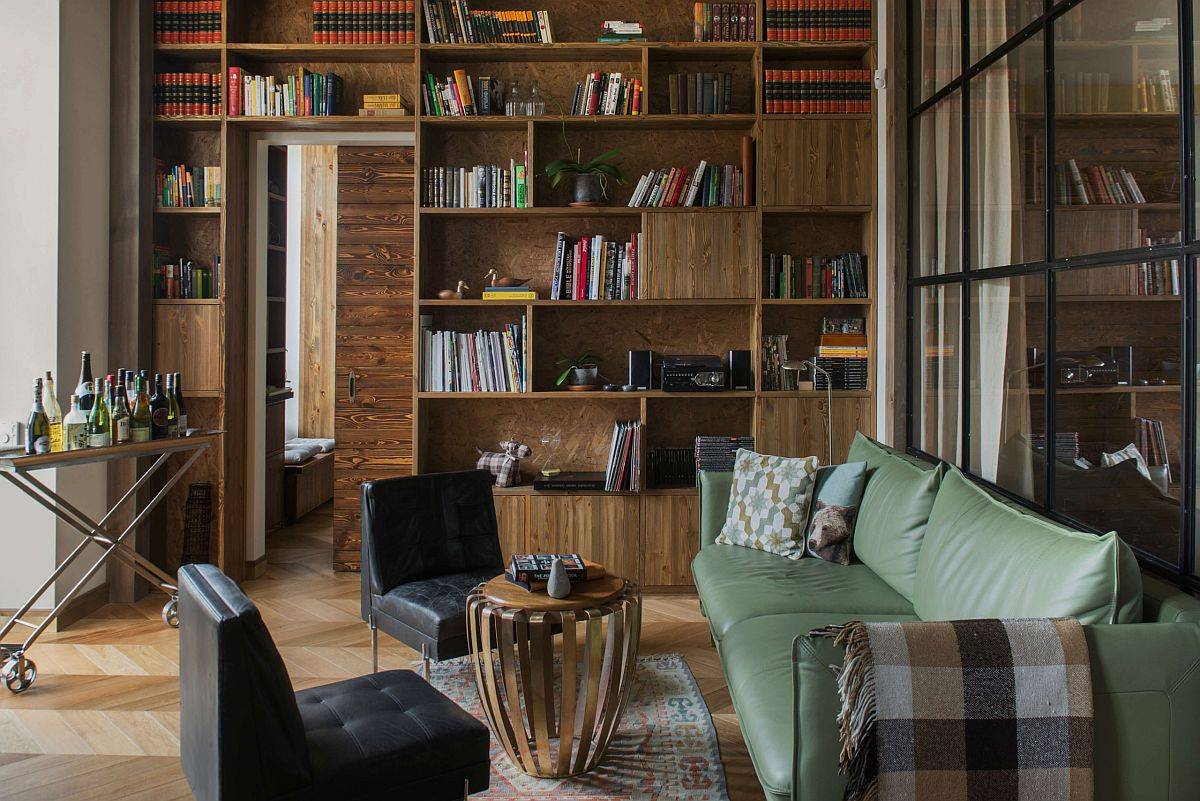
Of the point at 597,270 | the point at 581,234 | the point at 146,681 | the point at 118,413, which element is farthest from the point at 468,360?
the point at 146,681

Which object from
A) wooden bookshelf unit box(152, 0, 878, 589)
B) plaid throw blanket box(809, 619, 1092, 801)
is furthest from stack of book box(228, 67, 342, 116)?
plaid throw blanket box(809, 619, 1092, 801)

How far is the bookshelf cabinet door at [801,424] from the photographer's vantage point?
15.8ft

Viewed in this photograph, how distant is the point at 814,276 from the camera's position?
16.2 feet

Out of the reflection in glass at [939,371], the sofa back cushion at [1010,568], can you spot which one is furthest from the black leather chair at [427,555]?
the reflection in glass at [939,371]

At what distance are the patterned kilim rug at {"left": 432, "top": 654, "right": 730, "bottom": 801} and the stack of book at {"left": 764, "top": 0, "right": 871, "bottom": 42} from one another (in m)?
Result: 3.20

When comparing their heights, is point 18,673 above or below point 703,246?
below

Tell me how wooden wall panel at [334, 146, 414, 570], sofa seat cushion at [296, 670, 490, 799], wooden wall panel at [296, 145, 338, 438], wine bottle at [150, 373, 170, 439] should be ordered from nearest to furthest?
1. sofa seat cushion at [296, 670, 490, 799]
2. wine bottle at [150, 373, 170, 439]
3. wooden wall panel at [334, 146, 414, 570]
4. wooden wall panel at [296, 145, 338, 438]

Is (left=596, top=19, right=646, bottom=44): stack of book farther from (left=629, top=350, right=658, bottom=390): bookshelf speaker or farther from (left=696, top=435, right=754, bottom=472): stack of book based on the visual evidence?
(left=696, top=435, right=754, bottom=472): stack of book

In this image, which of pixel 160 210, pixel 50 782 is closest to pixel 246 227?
pixel 160 210

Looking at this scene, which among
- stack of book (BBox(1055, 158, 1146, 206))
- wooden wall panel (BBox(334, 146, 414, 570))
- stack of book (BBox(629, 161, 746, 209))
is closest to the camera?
stack of book (BBox(1055, 158, 1146, 206))

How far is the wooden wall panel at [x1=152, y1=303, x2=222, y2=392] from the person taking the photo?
4883 mm

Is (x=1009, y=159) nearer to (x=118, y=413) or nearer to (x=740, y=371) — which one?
(x=740, y=371)

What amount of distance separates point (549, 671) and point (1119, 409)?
1714 millimetres

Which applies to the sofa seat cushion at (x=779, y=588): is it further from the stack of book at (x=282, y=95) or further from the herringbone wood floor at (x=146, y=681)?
the stack of book at (x=282, y=95)
